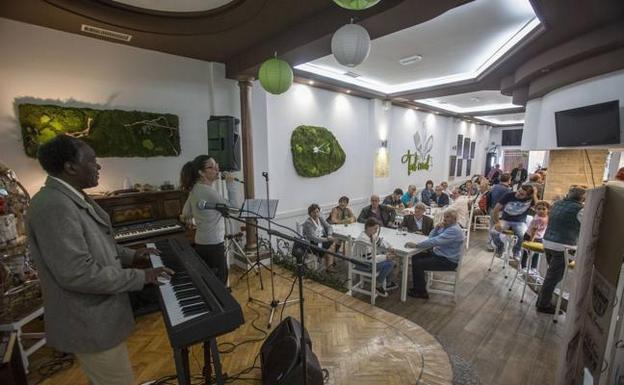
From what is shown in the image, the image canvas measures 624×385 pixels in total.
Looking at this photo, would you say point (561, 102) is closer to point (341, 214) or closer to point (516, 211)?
point (516, 211)

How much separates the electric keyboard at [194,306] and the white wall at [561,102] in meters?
4.54

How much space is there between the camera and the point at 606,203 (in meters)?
1.32

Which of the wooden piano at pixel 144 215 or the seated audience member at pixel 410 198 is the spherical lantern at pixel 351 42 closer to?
the wooden piano at pixel 144 215

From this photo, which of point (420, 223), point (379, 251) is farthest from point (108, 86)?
point (420, 223)

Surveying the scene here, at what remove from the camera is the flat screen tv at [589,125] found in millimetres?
3211

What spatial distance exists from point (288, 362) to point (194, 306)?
2.34 feet

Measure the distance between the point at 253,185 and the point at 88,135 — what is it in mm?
2009

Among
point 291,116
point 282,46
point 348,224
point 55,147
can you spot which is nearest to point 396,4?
point 282,46

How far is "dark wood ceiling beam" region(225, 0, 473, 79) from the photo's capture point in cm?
214

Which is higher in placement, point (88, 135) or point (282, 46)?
point (282, 46)

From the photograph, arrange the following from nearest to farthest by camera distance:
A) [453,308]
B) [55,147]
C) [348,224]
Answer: [55,147] → [453,308] → [348,224]

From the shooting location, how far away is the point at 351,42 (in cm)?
203

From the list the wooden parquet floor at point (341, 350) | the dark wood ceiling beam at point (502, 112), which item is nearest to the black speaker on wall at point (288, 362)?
the wooden parquet floor at point (341, 350)

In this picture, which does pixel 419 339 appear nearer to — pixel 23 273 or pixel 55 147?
pixel 55 147
